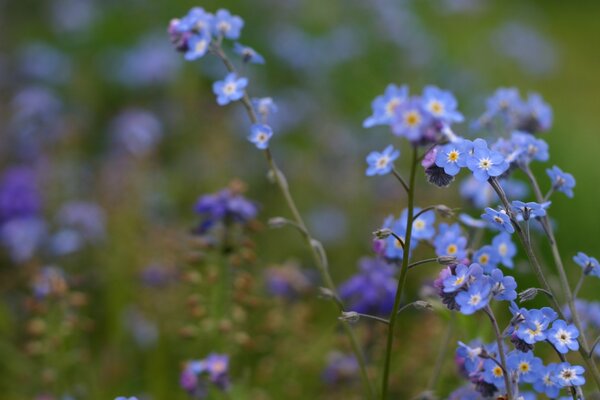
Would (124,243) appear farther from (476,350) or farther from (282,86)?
(282,86)

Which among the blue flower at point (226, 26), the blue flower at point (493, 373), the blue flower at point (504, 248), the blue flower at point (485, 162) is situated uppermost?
the blue flower at point (226, 26)

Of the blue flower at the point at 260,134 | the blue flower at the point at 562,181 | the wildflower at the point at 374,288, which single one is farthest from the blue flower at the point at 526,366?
the wildflower at the point at 374,288

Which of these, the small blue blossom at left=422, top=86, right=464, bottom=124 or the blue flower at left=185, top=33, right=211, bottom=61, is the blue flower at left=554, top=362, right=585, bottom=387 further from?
the blue flower at left=185, top=33, right=211, bottom=61

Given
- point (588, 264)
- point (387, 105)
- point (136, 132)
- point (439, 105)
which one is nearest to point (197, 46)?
point (387, 105)

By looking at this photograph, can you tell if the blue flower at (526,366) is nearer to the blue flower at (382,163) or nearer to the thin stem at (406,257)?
the thin stem at (406,257)

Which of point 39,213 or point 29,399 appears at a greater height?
point 39,213

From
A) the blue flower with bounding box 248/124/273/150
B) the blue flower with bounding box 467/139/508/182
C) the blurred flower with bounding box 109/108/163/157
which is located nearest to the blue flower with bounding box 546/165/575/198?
the blue flower with bounding box 467/139/508/182

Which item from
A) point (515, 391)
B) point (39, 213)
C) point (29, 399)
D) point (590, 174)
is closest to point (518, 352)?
point (515, 391)
